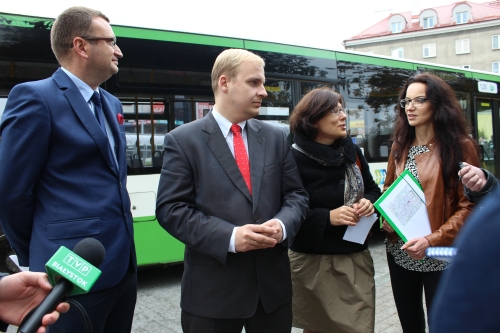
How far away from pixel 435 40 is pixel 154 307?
2246 inches

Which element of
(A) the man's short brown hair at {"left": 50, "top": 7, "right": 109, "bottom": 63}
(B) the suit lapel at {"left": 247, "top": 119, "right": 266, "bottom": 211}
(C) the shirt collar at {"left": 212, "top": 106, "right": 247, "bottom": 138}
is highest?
(A) the man's short brown hair at {"left": 50, "top": 7, "right": 109, "bottom": 63}

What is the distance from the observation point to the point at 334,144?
2.88 metres

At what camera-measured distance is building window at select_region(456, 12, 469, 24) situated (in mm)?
54781

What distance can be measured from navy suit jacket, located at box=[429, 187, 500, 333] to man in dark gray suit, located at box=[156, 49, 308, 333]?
1.33 m

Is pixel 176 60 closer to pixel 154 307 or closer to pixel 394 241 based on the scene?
pixel 154 307

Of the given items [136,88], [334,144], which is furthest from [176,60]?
[334,144]

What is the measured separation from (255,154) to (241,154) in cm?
7

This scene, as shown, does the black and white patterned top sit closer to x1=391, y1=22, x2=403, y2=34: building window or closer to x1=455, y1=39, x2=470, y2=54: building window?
x1=455, y1=39, x2=470, y2=54: building window

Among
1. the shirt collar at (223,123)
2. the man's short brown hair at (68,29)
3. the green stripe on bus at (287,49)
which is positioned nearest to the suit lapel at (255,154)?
the shirt collar at (223,123)

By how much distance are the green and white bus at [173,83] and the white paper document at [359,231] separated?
1.65 metres

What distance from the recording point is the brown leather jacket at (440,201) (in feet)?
8.13

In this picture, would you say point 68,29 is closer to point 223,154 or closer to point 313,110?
point 223,154

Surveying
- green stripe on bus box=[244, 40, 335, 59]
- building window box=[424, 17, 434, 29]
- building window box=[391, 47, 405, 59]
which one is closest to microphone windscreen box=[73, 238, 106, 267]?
green stripe on bus box=[244, 40, 335, 59]

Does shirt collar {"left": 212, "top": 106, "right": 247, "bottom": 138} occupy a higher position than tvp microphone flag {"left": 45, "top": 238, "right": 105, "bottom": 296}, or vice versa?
shirt collar {"left": 212, "top": 106, "right": 247, "bottom": 138}
